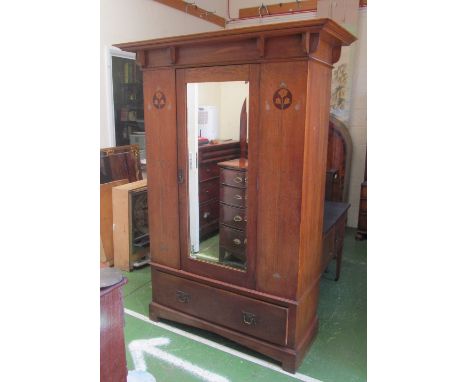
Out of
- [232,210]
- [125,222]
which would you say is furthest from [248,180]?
[125,222]

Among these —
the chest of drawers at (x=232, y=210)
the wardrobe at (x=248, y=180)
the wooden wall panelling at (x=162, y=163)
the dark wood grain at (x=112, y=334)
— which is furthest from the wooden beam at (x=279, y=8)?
the dark wood grain at (x=112, y=334)

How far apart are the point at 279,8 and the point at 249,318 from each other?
386cm

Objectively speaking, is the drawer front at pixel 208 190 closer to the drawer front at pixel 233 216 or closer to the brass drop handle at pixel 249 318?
the drawer front at pixel 233 216

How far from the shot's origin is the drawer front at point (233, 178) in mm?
2182

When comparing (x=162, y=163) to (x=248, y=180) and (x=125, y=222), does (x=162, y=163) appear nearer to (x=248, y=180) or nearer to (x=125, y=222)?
(x=248, y=180)

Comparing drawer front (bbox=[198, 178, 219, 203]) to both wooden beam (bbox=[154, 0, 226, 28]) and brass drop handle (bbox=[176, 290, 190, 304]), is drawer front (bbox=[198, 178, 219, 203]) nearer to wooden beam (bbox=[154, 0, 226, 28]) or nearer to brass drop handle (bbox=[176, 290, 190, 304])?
brass drop handle (bbox=[176, 290, 190, 304])

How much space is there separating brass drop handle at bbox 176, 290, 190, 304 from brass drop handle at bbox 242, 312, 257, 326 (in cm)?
42

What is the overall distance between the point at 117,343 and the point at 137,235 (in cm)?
228

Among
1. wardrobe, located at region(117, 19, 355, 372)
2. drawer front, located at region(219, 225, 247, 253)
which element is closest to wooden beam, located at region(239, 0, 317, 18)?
wardrobe, located at region(117, 19, 355, 372)

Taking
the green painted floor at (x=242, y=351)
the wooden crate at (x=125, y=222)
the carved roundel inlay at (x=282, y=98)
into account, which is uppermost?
the carved roundel inlay at (x=282, y=98)

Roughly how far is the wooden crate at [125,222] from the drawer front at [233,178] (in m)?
1.21

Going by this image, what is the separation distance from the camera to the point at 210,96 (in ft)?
7.10
